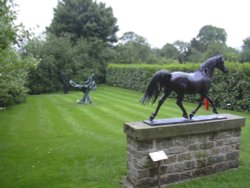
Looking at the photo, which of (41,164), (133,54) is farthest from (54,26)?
(41,164)

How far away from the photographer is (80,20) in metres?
28.4

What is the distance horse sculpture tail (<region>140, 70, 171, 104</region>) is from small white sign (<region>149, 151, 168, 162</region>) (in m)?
0.94

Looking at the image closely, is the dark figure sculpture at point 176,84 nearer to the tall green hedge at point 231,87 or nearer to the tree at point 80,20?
the tall green hedge at point 231,87

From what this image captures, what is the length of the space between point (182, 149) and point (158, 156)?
0.71m

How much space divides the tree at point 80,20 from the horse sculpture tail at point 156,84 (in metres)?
24.4

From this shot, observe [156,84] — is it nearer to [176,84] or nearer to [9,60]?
[176,84]

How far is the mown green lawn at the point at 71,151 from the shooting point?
186 inches

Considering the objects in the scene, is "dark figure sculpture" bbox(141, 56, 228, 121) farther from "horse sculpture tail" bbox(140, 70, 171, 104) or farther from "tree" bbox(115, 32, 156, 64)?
"tree" bbox(115, 32, 156, 64)

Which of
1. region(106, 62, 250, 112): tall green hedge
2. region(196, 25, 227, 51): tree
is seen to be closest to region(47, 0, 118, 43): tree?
region(106, 62, 250, 112): tall green hedge

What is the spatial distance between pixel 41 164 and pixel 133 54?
1045 inches

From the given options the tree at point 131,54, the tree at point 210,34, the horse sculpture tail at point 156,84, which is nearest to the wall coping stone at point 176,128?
the horse sculpture tail at point 156,84

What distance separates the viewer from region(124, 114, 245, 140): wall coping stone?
412 cm

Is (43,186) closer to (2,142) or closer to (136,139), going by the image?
(136,139)

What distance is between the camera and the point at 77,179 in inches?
189
